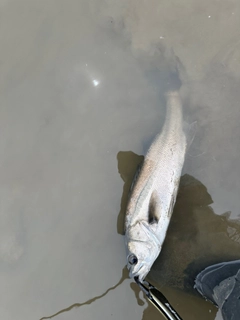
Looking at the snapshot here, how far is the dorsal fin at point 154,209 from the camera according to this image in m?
3.53

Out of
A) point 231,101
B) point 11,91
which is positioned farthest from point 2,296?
point 231,101

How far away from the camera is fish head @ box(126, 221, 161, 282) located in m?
3.51

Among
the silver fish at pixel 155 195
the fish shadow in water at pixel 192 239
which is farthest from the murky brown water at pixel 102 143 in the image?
the silver fish at pixel 155 195

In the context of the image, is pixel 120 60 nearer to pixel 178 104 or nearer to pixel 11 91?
pixel 178 104

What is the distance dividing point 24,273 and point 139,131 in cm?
210

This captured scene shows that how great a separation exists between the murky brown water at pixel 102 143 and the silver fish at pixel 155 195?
196 millimetres

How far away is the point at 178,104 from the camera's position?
12.3 feet

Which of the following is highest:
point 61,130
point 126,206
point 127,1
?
point 127,1

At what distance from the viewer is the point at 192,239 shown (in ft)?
12.3

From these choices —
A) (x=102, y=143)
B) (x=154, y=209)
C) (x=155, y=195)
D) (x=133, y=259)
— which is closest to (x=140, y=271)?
(x=133, y=259)

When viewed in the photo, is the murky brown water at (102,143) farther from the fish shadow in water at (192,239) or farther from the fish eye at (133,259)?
the fish eye at (133,259)

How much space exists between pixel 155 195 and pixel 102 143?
2.93ft

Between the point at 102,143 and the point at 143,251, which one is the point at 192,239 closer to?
the point at 143,251

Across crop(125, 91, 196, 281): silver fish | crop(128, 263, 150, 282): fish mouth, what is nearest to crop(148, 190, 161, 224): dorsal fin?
crop(125, 91, 196, 281): silver fish
